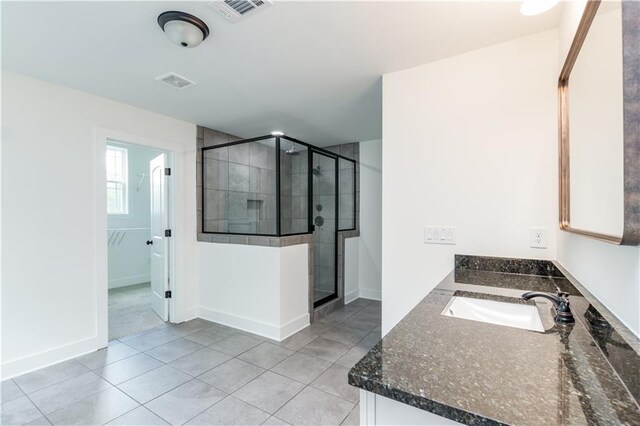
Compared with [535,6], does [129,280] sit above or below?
below

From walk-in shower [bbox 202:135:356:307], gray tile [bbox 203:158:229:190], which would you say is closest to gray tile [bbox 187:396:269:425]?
walk-in shower [bbox 202:135:356:307]

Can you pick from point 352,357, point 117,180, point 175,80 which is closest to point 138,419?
point 352,357

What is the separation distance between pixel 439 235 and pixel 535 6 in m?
1.39

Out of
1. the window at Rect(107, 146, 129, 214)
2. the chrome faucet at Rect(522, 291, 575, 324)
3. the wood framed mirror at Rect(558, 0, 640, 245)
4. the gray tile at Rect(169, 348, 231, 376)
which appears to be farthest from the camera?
the window at Rect(107, 146, 129, 214)

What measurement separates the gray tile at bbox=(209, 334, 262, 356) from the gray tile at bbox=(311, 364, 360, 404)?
867mm

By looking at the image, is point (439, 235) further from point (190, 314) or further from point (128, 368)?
point (190, 314)

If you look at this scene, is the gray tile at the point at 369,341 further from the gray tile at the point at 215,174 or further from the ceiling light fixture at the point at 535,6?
the ceiling light fixture at the point at 535,6

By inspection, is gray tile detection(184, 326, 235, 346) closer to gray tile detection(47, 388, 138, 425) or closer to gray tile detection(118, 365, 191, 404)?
gray tile detection(118, 365, 191, 404)

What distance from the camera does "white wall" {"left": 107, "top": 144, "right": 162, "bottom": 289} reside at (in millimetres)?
5051

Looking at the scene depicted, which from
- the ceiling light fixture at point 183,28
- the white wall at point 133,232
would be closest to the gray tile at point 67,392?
the ceiling light fixture at point 183,28

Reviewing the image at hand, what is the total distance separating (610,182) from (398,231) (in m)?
1.40

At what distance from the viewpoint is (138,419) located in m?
1.79

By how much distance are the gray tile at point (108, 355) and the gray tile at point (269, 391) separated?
128 cm

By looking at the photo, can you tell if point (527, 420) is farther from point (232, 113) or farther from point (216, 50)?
point (232, 113)
